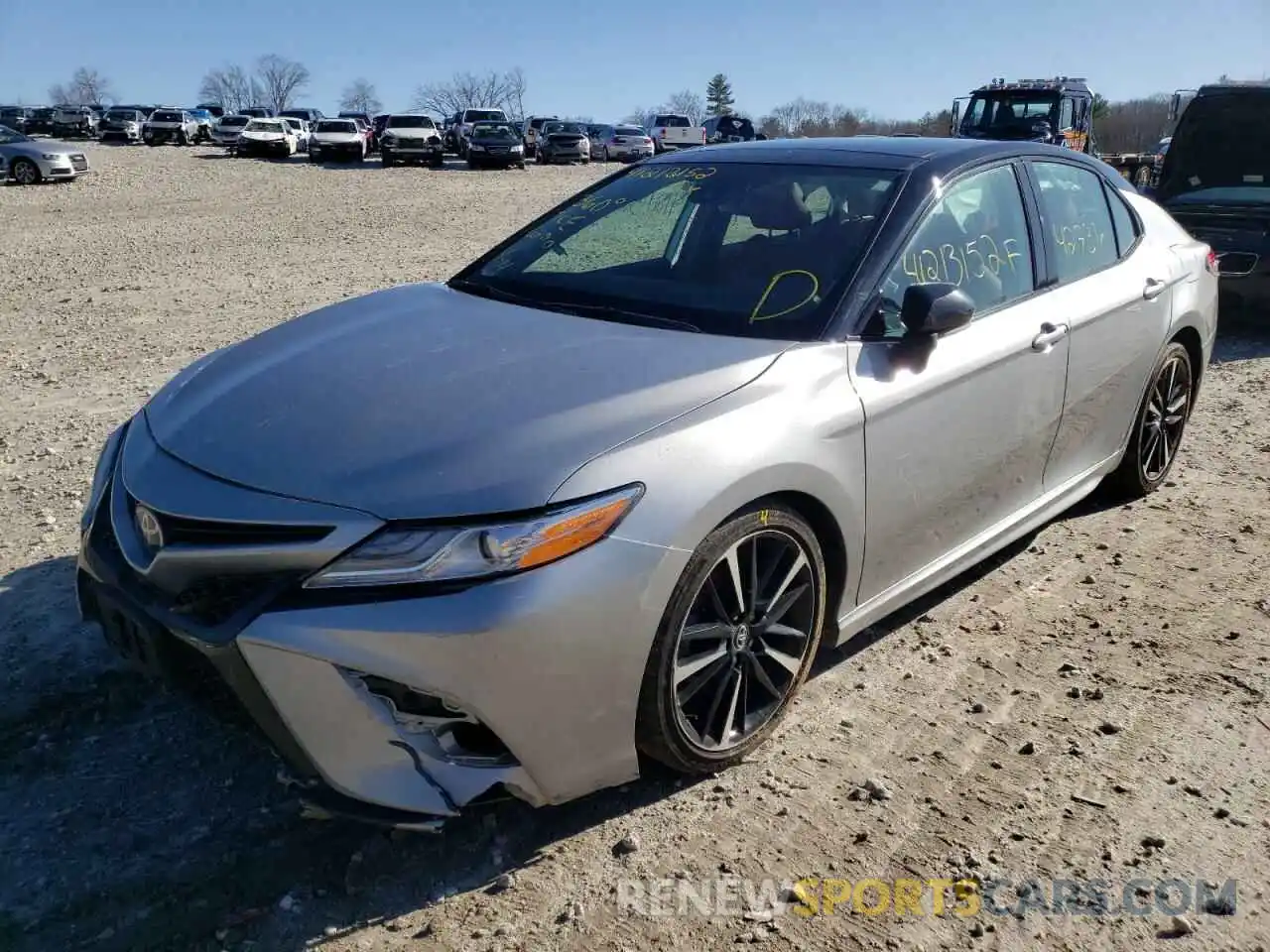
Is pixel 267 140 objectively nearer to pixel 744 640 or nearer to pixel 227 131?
pixel 227 131

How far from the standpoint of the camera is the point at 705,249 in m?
3.61

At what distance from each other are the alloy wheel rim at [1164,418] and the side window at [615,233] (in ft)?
7.50

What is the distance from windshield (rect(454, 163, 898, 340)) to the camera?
3232 millimetres

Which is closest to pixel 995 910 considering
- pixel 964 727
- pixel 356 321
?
pixel 964 727

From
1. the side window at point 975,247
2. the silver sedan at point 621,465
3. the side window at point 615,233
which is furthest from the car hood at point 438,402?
the side window at point 975,247

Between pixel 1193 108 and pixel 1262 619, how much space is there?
7.69 m

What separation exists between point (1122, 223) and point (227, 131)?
42.3 meters

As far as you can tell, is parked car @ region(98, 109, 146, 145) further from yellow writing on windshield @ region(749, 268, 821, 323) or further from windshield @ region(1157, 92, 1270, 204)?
yellow writing on windshield @ region(749, 268, 821, 323)

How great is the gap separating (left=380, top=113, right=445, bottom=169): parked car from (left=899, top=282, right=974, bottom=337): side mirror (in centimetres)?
2926

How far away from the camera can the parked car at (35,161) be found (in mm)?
22359

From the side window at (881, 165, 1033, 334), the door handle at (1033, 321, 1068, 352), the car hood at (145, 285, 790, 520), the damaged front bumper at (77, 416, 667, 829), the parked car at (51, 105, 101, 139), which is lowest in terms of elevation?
the damaged front bumper at (77, 416, 667, 829)

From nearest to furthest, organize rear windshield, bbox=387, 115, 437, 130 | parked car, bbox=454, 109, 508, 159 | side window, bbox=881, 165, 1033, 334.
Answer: side window, bbox=881, 165, 1033, 334 → rear windshield, bbox=387, 115, 437, 130 → parked car, bbox=454, 109, 508, 159

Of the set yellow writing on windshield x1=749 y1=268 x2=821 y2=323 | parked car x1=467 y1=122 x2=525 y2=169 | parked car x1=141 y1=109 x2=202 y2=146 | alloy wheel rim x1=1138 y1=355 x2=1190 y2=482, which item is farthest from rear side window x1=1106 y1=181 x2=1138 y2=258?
parked car x1=141 y1=109 x2=202 y2=146

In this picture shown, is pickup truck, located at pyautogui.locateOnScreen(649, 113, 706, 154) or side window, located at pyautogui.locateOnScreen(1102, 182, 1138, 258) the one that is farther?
pickup truck, located at pyautogui.locateOnScreen(649, 113, 706, 154)
